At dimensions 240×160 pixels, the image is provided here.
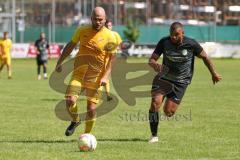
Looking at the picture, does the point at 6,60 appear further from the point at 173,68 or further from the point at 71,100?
the point at 71,100

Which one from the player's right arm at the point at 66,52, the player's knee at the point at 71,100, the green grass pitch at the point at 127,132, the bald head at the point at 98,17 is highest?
the bald head at the point at 98,17

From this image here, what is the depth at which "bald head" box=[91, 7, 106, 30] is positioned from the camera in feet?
36.6

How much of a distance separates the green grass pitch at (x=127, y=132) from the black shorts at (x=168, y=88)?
2.50 feet

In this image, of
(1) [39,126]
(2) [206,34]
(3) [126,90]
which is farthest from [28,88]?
(2) [206,34]

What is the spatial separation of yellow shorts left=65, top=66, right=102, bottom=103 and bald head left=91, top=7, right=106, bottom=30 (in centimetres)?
80

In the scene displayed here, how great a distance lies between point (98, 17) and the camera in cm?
1127

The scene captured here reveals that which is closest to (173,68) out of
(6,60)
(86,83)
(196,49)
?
(196,49)

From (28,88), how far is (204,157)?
56.0 ft

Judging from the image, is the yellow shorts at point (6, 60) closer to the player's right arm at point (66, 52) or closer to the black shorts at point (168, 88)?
the black shorts at point (168, 88)

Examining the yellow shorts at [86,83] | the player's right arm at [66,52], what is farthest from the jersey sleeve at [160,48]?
the player's right arm at [66,52]

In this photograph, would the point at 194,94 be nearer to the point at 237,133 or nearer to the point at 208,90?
the point at 208,90

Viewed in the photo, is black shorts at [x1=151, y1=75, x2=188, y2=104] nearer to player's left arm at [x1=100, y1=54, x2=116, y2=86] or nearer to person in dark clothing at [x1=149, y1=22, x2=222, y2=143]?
person in dark clothing at [x1=149, y1=22, x2=222, y2=143]

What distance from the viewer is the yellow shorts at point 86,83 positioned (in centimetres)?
1176

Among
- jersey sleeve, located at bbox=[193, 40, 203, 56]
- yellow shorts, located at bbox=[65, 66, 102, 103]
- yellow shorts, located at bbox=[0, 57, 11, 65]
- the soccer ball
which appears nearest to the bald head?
yellow shorts, located at bbox=[65, 66, 102, 103]
